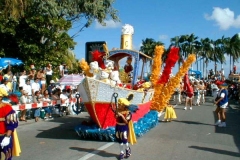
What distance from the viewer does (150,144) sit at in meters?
8.31

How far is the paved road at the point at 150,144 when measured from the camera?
23.4 ft

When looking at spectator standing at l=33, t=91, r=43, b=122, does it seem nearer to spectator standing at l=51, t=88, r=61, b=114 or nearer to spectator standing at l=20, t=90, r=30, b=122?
spectator standing at l=20, t=90, r=30, b=122

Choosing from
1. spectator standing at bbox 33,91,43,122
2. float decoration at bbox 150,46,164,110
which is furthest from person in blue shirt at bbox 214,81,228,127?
spectator standing at bbox 33,91,43,122

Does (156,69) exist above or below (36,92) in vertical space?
above

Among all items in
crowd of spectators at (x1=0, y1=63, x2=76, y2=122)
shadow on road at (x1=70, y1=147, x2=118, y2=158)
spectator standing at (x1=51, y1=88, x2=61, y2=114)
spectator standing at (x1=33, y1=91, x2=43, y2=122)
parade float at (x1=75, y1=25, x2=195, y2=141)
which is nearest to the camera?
shadow on road at (x1=70, y1=147, x2=118, y2=158)

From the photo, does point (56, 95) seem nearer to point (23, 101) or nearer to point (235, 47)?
point (23, 101)

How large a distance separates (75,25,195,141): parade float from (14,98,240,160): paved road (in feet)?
1.33

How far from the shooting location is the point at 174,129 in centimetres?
1093

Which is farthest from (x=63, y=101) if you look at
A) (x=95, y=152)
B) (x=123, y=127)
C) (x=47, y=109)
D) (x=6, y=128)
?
(x=6, y=128)

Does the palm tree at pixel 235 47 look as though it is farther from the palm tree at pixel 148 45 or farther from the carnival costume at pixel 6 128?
the carnival costume at pixel 6 128

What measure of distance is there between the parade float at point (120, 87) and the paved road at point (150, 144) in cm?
41

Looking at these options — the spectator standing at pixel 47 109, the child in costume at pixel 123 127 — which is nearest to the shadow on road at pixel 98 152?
the child in costume at pixel 123 127

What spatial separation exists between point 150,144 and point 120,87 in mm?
1693

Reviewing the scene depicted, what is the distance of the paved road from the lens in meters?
7.12
